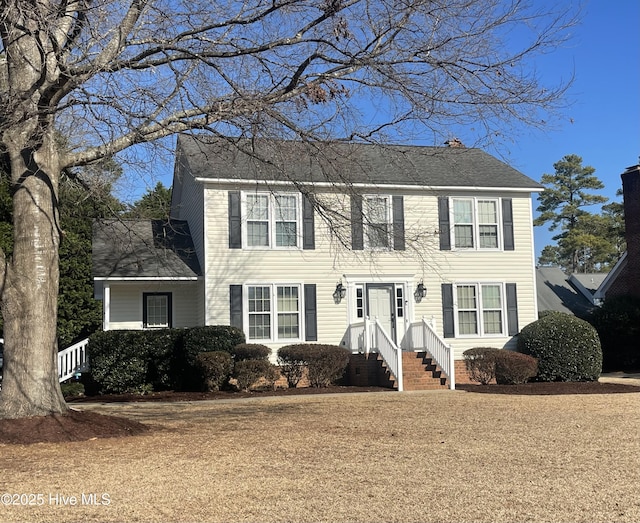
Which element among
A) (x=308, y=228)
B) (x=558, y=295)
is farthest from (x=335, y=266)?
(x=558, y=295)

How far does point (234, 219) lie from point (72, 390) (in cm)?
606

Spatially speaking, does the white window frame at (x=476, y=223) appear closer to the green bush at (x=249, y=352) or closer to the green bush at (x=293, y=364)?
the green bush at (x=293, y=364)

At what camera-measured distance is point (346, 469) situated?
7594mm

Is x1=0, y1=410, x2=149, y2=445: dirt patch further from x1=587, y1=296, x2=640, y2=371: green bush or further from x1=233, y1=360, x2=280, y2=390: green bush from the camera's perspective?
x1=587, y1=296, x2=640, y2=371: green bush

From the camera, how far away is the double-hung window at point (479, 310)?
21.8 metres

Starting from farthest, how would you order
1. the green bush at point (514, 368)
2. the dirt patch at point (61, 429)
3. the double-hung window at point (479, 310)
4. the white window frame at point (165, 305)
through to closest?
the double-hung window at point (479, 310) → the white window frame at point (165, 305) → the green bush at point (514, 368) → the dirt patch at point (61, 429)

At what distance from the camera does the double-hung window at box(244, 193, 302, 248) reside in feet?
67.0

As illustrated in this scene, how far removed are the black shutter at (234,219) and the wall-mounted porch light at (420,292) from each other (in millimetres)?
5309

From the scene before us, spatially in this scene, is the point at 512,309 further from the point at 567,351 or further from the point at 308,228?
the point at 308,228

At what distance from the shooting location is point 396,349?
18.2 metres

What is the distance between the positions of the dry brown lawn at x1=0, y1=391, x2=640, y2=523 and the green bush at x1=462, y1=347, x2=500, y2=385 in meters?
7.10

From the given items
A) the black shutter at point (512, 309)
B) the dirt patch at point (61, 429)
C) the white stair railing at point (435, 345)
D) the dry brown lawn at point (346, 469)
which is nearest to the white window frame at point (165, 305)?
→ the white stair railing at point (435, 345)

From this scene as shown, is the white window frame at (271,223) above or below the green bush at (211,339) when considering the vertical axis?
above

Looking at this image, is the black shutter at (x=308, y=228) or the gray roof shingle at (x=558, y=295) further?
the gray roof shingle at (x=558, y=295)
